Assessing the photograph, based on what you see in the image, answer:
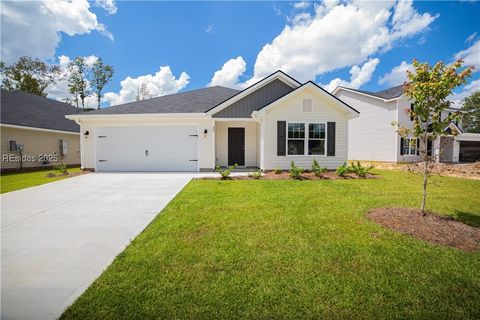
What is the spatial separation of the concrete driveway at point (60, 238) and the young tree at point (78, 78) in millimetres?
29524

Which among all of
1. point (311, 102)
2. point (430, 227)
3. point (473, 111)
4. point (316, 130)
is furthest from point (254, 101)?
point (473, 111)

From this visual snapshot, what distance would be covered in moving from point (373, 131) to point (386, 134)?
127 centimetres

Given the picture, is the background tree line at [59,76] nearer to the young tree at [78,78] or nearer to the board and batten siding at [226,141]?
the young tree at [78,78]

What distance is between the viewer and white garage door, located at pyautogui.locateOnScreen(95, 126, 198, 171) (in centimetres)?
1224

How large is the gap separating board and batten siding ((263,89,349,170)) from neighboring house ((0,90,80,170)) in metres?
15.0

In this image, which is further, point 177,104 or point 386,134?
point 386,134

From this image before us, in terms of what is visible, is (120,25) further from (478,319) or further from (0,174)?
(478,319)

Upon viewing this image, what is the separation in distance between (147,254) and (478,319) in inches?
144

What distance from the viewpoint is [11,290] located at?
2.47 meters

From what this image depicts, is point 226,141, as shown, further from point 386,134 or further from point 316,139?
point 386,134

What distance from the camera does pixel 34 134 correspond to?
14906mm

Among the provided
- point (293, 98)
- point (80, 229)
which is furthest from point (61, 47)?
point (80, 229)

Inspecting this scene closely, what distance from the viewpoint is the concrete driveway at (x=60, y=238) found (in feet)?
7.82

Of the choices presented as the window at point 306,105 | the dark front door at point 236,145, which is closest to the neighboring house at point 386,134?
the window at point 306,105
